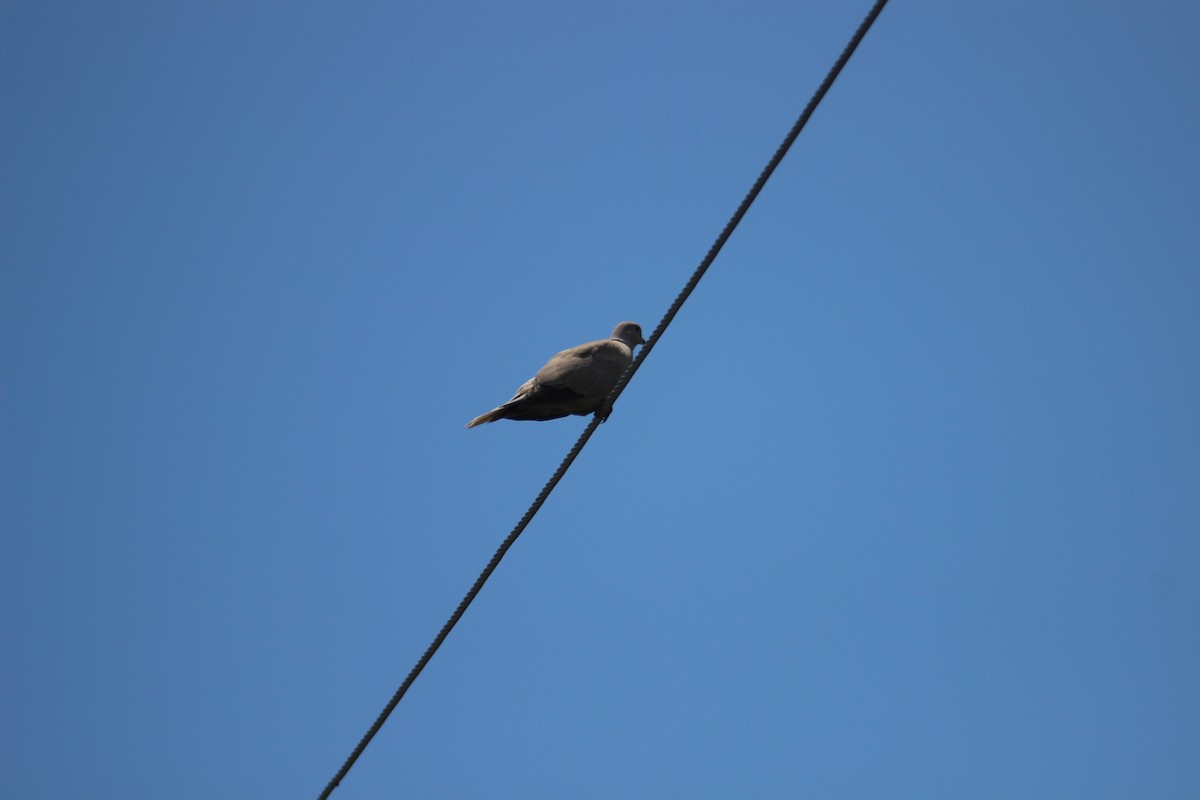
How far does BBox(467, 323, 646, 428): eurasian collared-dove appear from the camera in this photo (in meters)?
9.16

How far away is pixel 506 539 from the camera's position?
579cm

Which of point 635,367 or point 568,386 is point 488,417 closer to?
point 568,386

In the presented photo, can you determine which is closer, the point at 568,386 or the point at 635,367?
the point at 635,367

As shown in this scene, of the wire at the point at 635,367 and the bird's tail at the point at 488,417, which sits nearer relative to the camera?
the wire at the point at 635,367

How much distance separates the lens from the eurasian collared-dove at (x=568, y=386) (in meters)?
9.16

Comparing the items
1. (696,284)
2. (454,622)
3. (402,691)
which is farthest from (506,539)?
(696,284)

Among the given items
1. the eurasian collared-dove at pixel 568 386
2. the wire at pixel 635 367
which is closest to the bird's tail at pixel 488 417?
the eurasian collared-dove at pixel 568 386

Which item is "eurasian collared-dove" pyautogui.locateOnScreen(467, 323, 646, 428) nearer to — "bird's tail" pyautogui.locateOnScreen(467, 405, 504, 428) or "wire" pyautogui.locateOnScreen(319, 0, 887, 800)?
"bird's tail" pyautogui.locateOnScreen(467, 405, 504, 428)

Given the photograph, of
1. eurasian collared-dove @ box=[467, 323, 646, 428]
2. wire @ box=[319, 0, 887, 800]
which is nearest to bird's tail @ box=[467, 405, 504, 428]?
eurasian collared-dove @ box=[467, 323, 646, 428]

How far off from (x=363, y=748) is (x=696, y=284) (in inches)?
104

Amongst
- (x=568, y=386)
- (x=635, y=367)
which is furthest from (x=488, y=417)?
(x=635, y=367)

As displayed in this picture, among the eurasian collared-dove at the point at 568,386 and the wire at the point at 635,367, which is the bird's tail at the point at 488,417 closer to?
the eurasian collared-dove at the point at 568,386

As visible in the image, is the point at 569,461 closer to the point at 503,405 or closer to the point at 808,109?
the point at 808,109

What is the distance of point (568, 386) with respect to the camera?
9172 millimetres
